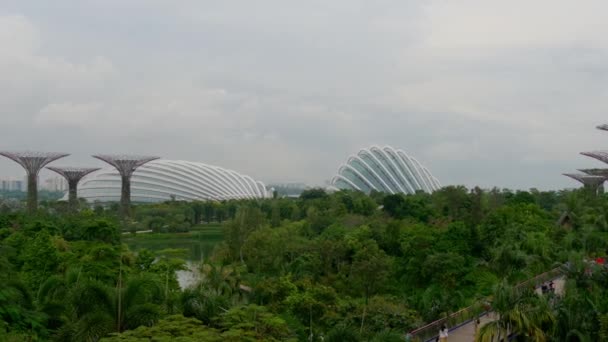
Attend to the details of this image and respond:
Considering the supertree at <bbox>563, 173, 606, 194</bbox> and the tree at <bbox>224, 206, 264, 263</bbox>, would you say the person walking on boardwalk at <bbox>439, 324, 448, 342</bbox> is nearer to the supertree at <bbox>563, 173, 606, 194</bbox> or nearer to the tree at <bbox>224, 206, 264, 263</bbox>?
the tree at <bbox>224, 206, 264, 263</bbox>

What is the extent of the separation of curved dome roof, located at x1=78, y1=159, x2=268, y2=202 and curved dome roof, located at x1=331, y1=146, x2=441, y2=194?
16.5 meters

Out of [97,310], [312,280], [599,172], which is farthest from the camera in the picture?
[599,172]

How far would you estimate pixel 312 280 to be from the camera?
25.2 metres

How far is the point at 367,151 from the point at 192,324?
269ft

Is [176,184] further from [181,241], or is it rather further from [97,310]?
[97,310]

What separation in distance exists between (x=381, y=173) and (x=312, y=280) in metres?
67.4

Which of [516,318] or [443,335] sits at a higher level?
[516,318]

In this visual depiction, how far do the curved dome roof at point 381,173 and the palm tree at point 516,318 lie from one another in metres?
75.7

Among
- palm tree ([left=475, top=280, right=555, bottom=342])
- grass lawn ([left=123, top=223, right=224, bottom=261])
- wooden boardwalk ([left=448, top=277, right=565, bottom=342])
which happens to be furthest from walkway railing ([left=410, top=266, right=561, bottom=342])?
grass lawn ([left=123, top=223, right=224, bottom=261])

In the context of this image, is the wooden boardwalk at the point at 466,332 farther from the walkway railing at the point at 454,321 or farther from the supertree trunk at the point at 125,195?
the supertree trunk at the point at 125,195

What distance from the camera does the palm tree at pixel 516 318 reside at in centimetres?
1366

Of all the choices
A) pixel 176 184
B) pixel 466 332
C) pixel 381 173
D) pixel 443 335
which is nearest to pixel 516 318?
pixel 443 335

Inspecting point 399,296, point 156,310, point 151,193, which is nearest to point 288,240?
point 399,296

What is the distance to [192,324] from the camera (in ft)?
41.0
